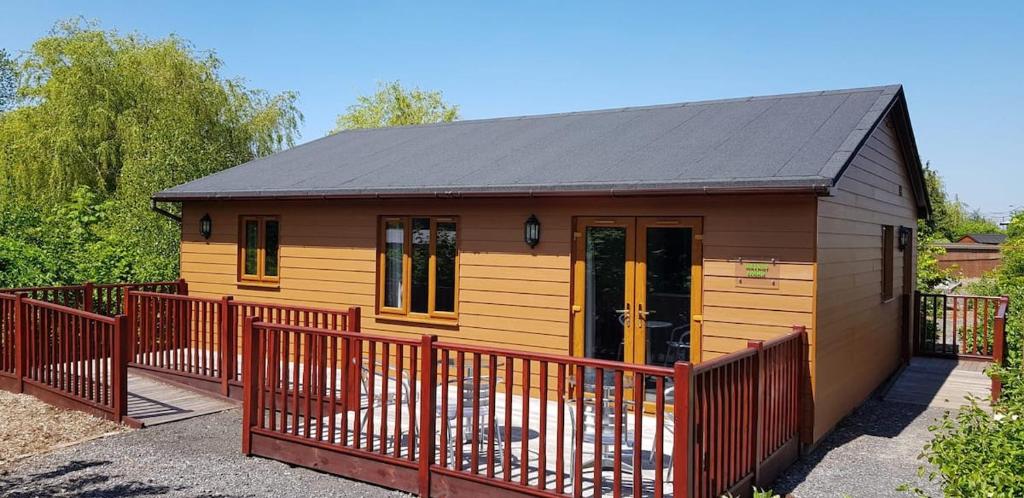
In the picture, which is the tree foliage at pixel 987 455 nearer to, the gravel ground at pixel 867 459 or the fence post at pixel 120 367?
the gravel ground at pixel 867 459

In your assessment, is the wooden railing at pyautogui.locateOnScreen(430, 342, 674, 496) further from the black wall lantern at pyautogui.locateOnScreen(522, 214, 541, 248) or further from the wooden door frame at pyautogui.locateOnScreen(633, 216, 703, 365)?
the black wall lantern at pyautogui.locateOnScreen(522, 214, 541, 248)

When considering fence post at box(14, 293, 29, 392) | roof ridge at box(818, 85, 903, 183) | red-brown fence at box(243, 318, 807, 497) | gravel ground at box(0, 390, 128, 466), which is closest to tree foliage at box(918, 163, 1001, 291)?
roof ridge at box(818, 85, 903, 183)

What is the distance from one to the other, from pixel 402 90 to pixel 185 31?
17.9 m

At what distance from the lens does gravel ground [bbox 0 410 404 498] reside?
550cm

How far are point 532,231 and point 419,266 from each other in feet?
5.76

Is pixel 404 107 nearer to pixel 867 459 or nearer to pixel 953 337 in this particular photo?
pixel 953 337

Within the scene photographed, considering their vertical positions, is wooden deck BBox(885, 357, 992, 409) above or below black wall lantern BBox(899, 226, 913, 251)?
below

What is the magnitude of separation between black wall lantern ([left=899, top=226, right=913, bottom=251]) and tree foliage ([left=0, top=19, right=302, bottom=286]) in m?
13.6

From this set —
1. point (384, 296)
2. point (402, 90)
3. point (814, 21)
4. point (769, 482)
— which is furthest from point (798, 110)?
point (402, 90)

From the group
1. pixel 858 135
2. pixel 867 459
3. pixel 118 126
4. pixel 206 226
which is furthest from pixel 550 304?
pixel 118 126

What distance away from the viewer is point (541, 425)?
4.81 metres

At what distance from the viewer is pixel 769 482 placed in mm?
5906

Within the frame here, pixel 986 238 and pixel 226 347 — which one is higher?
pixel 986 238

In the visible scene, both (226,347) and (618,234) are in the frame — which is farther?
(618,234)
